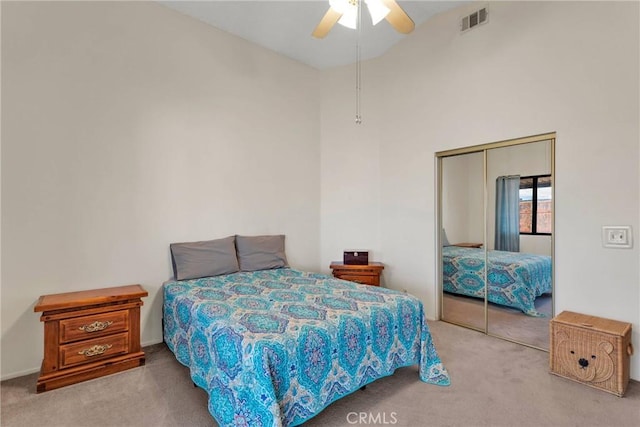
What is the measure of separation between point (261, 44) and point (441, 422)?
3.98 meters

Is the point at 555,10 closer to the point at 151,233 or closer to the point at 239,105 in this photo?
the point at 239,105

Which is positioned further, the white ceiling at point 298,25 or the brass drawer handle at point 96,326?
the white ceiling at point 298,25

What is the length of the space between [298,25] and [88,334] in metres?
3.44

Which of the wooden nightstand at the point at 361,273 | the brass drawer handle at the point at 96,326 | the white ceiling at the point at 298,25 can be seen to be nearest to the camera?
the brass drawer handle at the point at 96,326

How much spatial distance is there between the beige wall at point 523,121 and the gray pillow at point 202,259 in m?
1.59

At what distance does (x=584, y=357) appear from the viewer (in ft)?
7.41

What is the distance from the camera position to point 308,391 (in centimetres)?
174

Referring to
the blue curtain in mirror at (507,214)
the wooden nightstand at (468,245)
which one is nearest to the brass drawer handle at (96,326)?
the wooden nightstand at (468,245)

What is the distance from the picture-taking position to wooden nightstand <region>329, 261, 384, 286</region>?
150 inches

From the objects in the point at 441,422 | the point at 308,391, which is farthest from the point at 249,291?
the point at 441,422

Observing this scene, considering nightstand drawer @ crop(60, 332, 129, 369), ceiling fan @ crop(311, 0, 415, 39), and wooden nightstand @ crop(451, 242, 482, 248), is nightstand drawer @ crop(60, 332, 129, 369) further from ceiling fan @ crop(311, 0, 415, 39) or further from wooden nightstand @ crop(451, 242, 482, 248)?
wooden nightstand @ crop(451, 242, 482, 248)

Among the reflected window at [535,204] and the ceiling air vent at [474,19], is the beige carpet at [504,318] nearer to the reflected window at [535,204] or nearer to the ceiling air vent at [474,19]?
the reflected window at [535,204]

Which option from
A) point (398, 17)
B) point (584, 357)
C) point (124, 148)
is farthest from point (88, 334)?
point (584, 357)

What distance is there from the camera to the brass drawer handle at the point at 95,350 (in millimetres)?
2355
